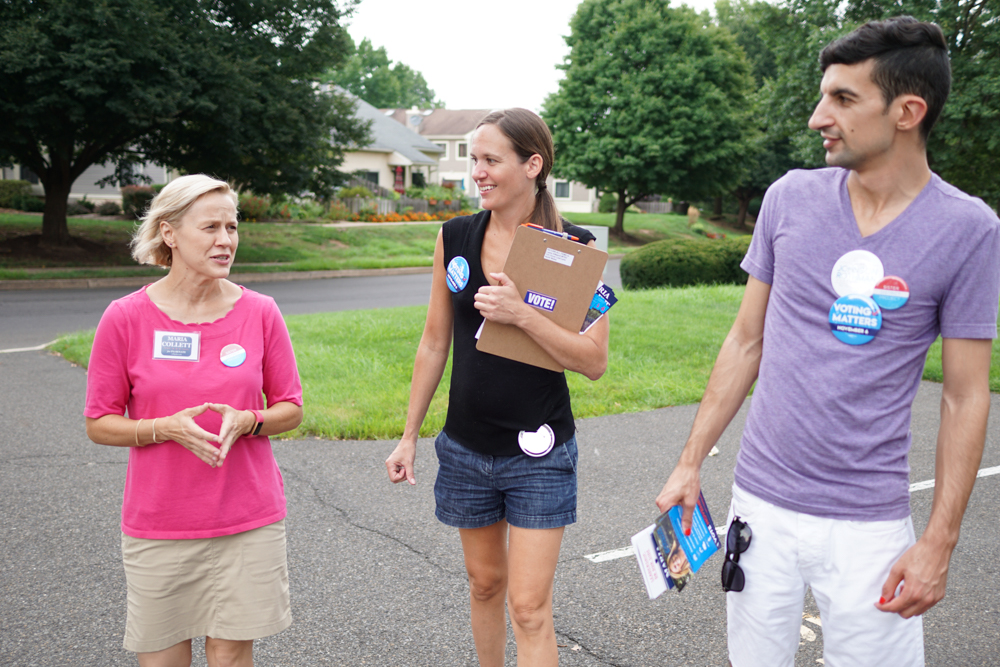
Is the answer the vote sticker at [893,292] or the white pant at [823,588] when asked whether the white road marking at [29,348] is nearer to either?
the white pant at [823,588]

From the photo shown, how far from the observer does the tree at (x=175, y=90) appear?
16781 millimetres

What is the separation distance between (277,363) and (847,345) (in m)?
1.73

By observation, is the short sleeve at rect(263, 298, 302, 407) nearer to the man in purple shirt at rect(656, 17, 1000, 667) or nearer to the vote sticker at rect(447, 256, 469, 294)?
the vote sticker at rect(447, 256, 469, 294)

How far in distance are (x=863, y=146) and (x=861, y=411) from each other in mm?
668

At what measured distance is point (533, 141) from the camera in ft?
8.95

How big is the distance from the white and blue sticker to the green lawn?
1605 cm

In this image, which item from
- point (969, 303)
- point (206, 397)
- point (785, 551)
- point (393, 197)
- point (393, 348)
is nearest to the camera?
point (969, 303)

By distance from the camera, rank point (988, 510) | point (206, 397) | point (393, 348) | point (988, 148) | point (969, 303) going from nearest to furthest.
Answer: point (969, 303) → point (206, 397) → point (988, 510) → point (393, 348) → point (988, 148)

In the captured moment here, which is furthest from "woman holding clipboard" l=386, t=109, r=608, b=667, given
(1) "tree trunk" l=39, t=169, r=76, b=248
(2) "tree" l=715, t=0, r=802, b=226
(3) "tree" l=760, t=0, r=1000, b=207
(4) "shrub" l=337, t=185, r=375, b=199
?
(4) "shrub" l=337, t=185, r=375, b=199

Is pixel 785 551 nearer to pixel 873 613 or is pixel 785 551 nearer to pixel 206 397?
pixel 873 613

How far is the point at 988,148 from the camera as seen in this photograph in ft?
51.0

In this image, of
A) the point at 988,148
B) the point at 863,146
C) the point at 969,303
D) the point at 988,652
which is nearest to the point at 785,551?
the point at 969,303

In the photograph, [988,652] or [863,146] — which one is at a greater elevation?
[863,146]

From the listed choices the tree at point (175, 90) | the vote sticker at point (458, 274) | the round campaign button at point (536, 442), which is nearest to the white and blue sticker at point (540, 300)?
the vote sticker at point (458, 274)
